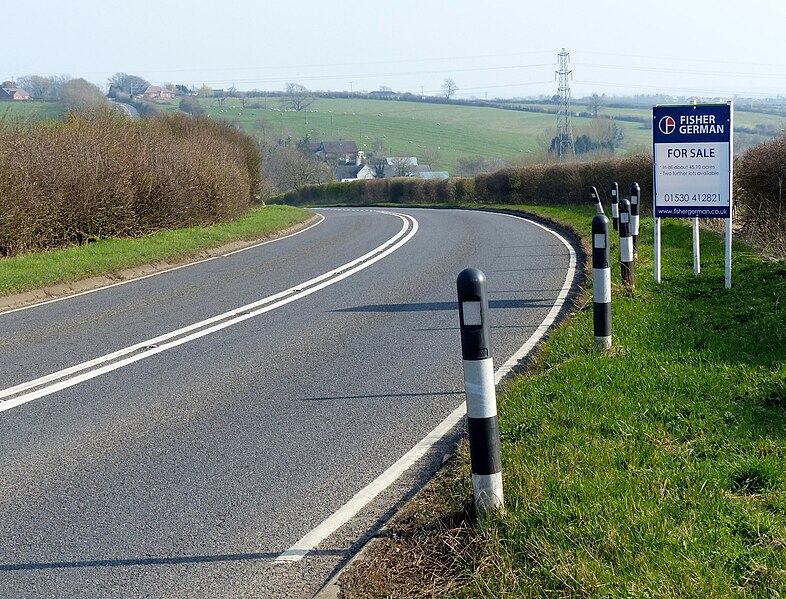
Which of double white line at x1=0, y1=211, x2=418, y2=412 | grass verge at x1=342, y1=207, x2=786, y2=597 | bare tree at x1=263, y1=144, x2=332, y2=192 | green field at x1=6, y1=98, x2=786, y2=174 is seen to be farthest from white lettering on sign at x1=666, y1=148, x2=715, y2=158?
green field at x1=6, y1=98, x2=786, y2=174

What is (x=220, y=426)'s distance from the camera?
21.8 ft

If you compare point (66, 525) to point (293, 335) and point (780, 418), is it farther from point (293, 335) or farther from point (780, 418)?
point (293, 335)

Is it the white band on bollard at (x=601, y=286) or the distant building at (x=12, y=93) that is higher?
the distant building at (x=12, y=93)

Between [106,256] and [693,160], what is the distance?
11176 mm

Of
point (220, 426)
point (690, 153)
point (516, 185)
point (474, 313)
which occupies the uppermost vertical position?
point (474, 313)

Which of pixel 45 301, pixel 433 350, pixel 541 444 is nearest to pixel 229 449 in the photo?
pixel 541 444

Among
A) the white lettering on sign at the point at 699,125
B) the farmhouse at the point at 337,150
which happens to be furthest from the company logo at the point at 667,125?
the farmhouse at the point at 337,150

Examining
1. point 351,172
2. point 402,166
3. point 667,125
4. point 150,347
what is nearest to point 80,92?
point 402,166

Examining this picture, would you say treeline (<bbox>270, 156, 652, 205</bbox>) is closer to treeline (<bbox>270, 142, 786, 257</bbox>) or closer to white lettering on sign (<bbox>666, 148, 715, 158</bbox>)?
treeline (<bbox>270, 142, 786, 257</bbox>)

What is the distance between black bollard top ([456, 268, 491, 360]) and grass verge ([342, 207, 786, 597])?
800 millimetres

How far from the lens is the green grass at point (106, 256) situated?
14977 mm

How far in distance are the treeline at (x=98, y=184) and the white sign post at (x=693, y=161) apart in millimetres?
12437

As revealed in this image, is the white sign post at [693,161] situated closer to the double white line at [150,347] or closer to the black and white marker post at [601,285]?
the black and white marker post at [601,285]

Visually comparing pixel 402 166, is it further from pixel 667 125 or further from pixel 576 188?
pixel 667 125
